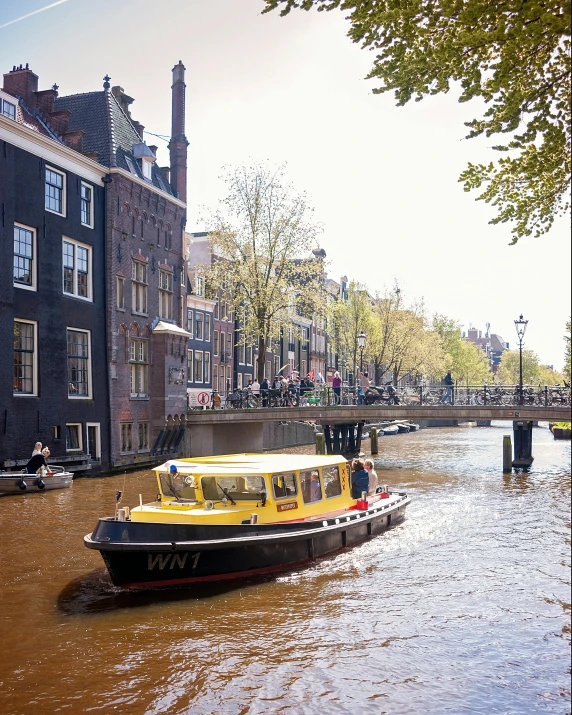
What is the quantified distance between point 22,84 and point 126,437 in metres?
16.0

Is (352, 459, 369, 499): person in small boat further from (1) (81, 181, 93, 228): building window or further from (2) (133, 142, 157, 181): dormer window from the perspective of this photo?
(2) (133, 142, 157, 181): dormer window

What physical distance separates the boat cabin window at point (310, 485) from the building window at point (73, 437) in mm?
17076

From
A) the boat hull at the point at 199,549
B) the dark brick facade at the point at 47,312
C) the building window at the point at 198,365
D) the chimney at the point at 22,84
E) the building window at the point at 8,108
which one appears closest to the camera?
the boat hull at the point at 199,549

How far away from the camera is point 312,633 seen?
12.0 metres

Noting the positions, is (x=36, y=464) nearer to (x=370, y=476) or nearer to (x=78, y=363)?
(x=78, y=363)

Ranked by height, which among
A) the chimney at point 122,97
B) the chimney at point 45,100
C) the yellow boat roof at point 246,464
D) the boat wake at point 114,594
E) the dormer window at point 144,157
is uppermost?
the chimney at point 122,97

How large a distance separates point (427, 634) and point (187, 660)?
3676mm

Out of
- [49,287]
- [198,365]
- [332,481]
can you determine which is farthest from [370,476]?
[198,365]

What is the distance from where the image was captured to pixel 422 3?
27.1 ft

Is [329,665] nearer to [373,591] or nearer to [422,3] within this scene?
[373,591]

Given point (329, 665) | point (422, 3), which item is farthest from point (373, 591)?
point (422, 3)

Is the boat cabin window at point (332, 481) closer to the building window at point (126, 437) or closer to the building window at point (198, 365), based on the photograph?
the building window at point (126, 437)

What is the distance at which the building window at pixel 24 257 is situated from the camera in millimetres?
29141

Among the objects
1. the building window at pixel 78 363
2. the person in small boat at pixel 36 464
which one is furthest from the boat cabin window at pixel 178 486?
the building window at pixel 78 363
